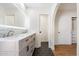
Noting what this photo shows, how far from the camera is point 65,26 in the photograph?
831 centimetres

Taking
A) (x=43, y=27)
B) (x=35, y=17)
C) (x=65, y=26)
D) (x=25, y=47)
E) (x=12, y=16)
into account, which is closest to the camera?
(x=25, y=47)

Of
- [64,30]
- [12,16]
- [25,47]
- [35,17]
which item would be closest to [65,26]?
[64,30]

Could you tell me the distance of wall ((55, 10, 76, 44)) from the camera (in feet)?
27.0

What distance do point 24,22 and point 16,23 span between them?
68cm

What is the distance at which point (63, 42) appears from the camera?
27.2ft

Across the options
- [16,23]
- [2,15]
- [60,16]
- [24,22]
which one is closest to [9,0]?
[2,15]

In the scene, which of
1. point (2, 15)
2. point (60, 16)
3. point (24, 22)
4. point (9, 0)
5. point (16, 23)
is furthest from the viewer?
point (60, 16)

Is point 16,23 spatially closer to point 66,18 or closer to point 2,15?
point 2,15

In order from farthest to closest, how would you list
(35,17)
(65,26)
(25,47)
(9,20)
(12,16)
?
1. (65,26)
2. (35,17)
3. (12,16)
4. (9,20)
5. (25,47)

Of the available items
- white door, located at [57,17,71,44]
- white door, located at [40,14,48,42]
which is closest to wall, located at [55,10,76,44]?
white door, located at [57,17,71,44]

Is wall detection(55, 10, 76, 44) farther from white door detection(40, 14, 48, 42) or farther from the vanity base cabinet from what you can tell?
the vanity base cabinet

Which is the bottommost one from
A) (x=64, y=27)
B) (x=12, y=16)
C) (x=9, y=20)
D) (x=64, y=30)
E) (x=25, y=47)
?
(x=25, y=47)

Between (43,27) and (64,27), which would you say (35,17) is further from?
(43,27)

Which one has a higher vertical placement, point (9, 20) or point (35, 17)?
point (35, 17)
